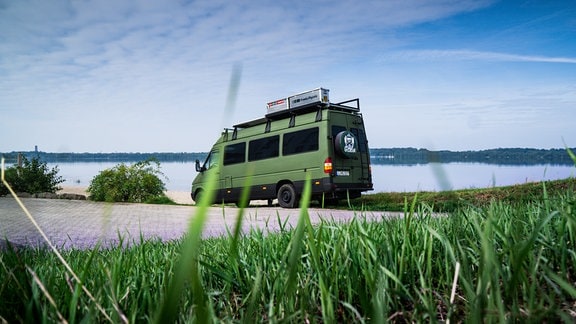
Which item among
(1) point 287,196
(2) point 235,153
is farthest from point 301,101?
(2) point 235,153

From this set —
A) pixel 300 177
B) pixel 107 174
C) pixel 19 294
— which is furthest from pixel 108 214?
pixel 107 174

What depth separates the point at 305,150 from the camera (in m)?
14.0

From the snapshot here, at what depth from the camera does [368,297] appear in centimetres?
142

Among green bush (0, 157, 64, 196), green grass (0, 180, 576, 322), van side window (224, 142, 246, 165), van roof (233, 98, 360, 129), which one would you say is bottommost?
green grass (0, 180, 576, 322)

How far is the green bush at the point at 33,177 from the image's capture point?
1930cm

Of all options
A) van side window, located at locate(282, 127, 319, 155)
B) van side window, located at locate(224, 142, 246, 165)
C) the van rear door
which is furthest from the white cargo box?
van side window, located at locate(224, 142, 246, 165)

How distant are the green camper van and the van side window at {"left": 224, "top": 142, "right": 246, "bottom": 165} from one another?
0.05m

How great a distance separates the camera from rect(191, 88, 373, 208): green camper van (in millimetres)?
13336

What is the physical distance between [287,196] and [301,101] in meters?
3.32

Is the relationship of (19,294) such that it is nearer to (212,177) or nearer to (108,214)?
(108,214)

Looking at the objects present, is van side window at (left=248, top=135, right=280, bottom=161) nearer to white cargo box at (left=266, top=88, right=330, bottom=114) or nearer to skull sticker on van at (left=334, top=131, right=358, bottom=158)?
white cargo box at (left=266, top=88, right=330, bottom=114)

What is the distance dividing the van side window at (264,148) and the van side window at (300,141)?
0.42 metres

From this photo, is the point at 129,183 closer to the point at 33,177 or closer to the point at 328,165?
the point at 33,177

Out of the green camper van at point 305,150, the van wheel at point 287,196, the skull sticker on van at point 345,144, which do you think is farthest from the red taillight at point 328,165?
the van wheel at point 287,196
